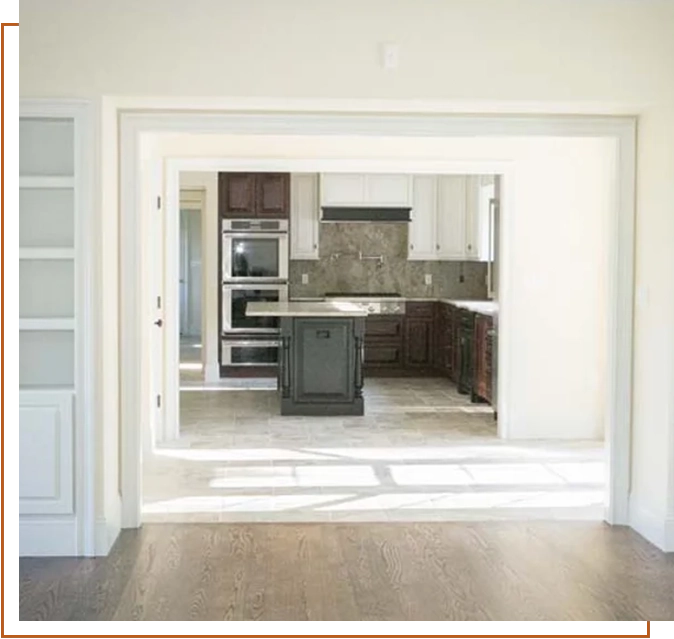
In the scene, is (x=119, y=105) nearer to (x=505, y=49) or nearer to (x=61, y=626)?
(x=505, y=49)

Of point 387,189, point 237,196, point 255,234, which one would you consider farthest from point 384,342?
point 237,196

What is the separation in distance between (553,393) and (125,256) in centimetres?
388

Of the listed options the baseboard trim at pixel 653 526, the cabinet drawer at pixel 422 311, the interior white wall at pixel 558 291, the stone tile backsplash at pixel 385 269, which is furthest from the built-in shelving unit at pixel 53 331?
the stone tile backsplash at pixel 385 269

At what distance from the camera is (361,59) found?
14.2 ft

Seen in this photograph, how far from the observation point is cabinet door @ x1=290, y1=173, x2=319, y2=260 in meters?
11.0

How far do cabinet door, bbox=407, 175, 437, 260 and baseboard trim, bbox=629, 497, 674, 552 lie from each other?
6.74 meters

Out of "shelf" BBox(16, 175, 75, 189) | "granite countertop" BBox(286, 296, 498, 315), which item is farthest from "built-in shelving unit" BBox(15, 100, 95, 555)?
"granite countertop" BBox(286, 296, 498, 315)

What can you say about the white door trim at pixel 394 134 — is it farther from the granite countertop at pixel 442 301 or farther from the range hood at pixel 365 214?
the range hood at pixel 365 214

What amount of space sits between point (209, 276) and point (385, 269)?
2128 millimetres

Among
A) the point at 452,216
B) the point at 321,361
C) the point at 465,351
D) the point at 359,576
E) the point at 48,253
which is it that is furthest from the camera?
the point at 452,216

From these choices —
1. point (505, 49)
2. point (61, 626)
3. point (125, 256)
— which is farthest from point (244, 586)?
point (505, 49)

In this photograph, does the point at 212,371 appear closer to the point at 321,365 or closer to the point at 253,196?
the point at 253,196

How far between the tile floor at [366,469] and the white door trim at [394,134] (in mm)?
451

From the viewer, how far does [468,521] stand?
5000mm
